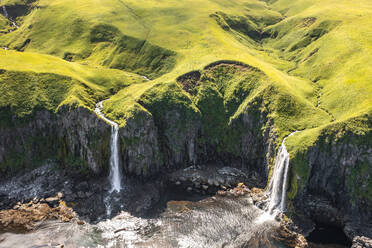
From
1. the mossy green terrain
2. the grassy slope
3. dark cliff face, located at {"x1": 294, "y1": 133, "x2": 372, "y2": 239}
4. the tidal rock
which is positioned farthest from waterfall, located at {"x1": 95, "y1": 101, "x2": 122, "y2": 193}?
the tidal rock

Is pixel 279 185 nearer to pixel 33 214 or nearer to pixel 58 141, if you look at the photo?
pixel 33 214

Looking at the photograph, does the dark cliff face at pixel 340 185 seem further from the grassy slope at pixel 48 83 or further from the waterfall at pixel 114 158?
the grassy slope at pixel 48 83

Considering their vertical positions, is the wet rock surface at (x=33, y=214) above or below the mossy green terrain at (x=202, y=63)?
below

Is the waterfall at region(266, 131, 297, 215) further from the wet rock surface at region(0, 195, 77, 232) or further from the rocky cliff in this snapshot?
the wet rock surface at region(0, 195, 77, 232)

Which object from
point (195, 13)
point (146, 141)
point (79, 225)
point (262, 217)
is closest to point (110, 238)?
point (79, 225)

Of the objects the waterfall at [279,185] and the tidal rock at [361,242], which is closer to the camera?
the tidal rock at [361,242]

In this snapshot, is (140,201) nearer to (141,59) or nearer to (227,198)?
(227,198)

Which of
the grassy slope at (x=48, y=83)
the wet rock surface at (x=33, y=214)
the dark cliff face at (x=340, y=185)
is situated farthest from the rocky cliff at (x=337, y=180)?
the grassy slope at (x=48, y=83)
